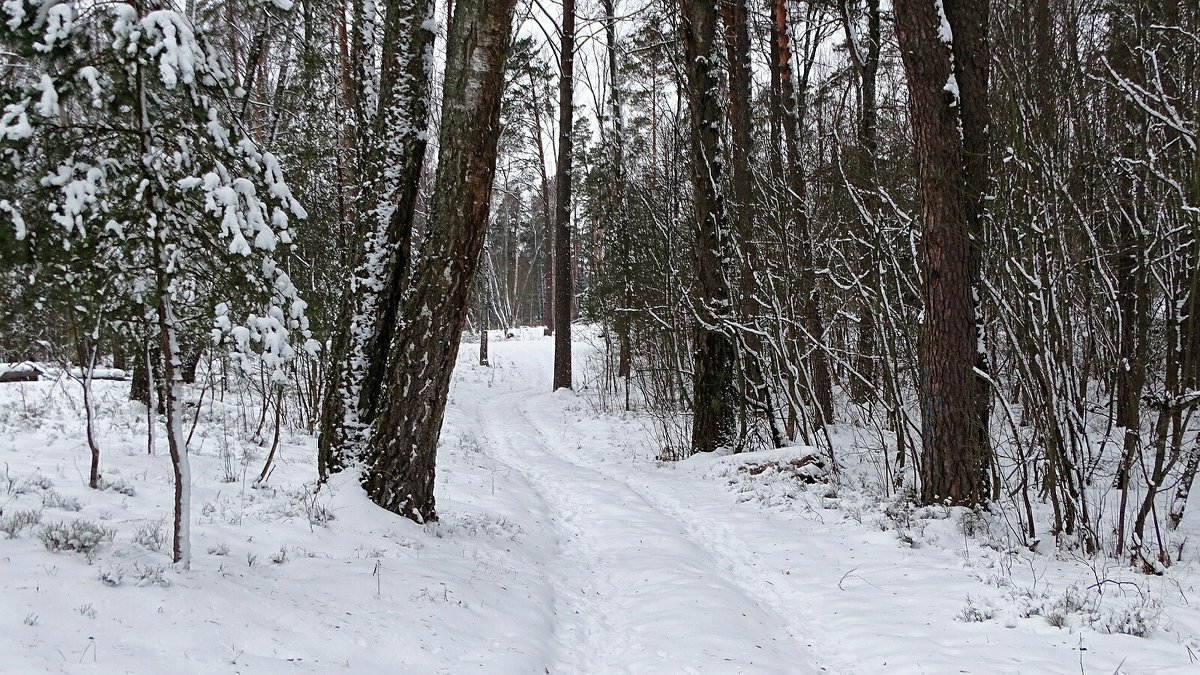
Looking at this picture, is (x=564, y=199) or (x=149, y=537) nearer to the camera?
(x=149, y=537)

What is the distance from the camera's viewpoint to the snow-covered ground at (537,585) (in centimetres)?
306

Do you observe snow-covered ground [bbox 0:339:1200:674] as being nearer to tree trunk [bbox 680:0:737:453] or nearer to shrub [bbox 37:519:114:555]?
shrub [bbox 37:519:114:555]

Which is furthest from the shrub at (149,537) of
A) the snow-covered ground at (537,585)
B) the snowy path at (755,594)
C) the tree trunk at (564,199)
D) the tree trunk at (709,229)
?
the tree trunk at (564,199)

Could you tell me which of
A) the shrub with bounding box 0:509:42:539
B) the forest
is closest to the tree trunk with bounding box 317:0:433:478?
the forest

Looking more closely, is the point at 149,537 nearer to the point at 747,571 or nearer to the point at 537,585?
the point at 537,585

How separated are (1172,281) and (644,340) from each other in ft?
33.1

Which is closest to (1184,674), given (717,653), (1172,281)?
(717,653)

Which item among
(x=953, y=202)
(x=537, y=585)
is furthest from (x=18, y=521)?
(x=953, y=202)

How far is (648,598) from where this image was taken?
4922 millimetres

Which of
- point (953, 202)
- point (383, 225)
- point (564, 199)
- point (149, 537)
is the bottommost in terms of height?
point (149, 537)

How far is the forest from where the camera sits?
3213 mm

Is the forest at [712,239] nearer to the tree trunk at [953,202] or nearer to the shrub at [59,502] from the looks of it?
the tree trunk at [953,202]

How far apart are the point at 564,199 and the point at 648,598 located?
15669 mm

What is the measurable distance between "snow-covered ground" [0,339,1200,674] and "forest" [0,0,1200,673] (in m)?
0.30
